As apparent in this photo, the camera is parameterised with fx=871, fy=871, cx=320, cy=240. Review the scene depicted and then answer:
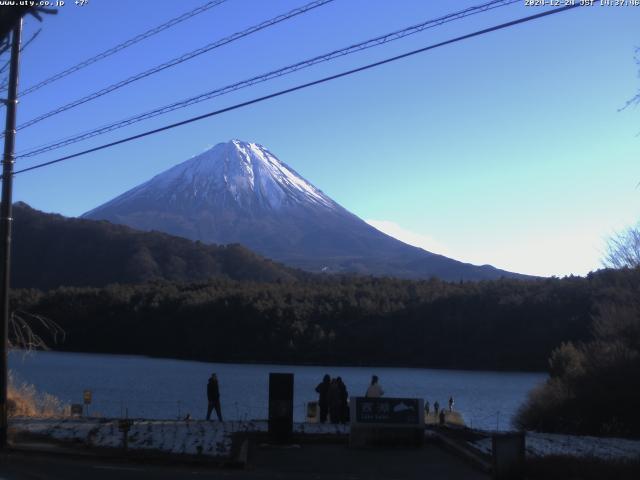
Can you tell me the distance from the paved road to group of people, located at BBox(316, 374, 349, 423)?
369cm

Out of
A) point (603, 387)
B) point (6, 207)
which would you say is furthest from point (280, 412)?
point (603, 387)

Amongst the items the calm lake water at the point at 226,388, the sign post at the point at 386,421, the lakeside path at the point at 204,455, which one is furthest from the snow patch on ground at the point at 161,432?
the calm lake water at the point at 226,388

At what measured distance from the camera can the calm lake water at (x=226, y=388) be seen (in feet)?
116

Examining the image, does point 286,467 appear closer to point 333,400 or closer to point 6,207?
point 333,400

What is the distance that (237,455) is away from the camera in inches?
607

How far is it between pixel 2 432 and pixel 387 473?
25.8 ft

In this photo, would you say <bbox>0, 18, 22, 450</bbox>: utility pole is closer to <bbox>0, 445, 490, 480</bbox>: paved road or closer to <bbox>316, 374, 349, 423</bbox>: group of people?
<bbox>0, 445, 490, 480</bbox>: paved road

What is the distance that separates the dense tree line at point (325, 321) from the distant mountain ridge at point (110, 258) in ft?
79.8

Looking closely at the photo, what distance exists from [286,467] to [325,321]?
78775 mm

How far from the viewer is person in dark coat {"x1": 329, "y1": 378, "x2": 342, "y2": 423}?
20.5 m

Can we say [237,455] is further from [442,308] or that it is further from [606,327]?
[442,308]

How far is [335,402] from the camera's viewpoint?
20.5 metres

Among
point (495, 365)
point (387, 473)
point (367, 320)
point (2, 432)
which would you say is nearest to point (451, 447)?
point (387, 473)

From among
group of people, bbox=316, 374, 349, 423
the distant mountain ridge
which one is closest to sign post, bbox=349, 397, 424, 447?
group of people, bbox=316, 374, 349, 423
